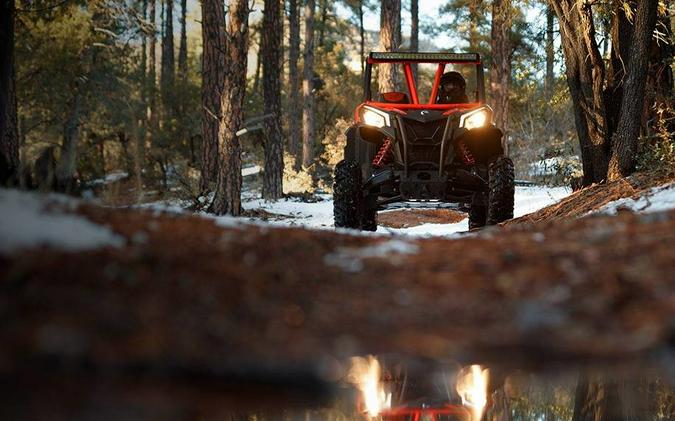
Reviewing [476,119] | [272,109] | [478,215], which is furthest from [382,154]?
[272,109]

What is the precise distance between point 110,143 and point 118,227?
35.6 m

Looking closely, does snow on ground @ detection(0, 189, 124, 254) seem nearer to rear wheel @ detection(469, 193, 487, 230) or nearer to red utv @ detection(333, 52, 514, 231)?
red utv @ detection(333, 52, 514, 231)

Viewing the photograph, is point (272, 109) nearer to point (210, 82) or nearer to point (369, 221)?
point (210, 82)

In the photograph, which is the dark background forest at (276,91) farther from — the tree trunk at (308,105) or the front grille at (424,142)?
the front grille at (424,142)

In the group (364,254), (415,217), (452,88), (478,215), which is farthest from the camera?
(415,217)

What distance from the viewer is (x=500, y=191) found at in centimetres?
902

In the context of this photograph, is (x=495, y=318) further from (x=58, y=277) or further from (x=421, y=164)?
(x=421, y=164)

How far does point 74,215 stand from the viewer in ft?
16.3

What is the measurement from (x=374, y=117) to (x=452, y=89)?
5.38 feet

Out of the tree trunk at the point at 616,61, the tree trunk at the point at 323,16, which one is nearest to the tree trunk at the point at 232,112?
the tree trunk at the point at 616,61

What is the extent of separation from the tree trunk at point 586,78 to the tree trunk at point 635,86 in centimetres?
70

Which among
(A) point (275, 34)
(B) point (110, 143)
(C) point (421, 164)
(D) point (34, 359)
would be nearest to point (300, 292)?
(D) point (34, 359)

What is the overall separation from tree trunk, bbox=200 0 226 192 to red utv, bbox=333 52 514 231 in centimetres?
596

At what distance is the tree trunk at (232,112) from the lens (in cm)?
1274
